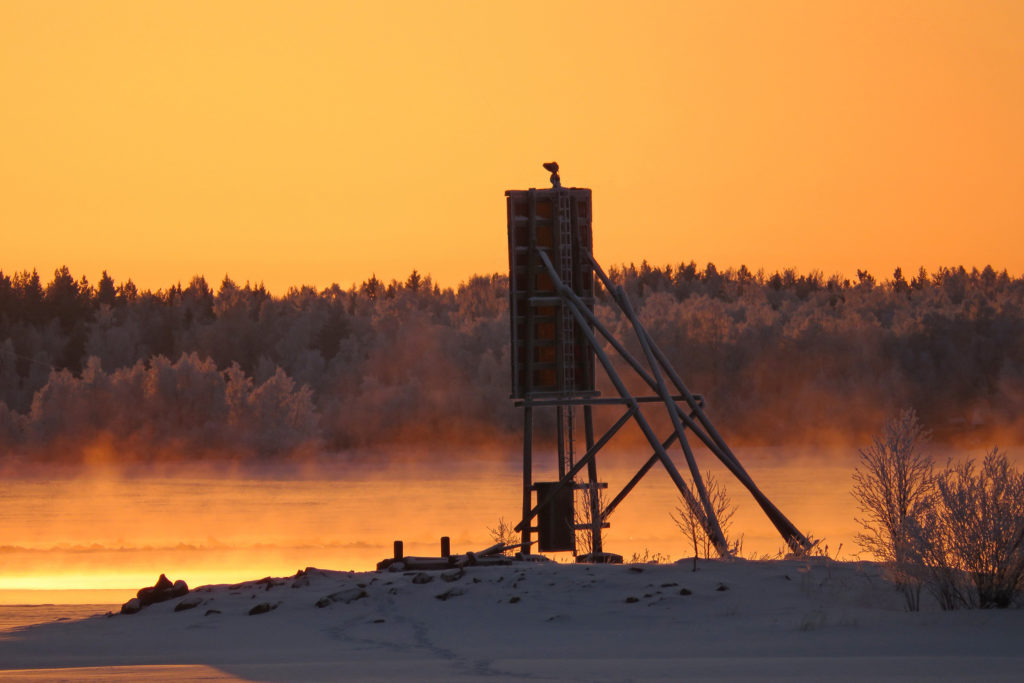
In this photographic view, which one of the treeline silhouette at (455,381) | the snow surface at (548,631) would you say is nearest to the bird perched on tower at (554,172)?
the snow surface at (548,631)

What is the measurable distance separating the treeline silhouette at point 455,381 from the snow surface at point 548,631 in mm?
58316

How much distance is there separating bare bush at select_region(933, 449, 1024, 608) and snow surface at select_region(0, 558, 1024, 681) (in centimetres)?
54

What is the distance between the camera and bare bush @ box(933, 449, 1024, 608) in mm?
17969

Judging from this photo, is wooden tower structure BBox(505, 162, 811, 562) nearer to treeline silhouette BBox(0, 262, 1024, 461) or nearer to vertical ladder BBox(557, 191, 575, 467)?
vertical ladder BBox(557, 191, 575, 467)

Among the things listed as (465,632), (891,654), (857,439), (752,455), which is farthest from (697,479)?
(857,439)

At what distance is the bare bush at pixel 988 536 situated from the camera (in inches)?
707

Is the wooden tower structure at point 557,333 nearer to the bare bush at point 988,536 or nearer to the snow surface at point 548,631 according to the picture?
the snow surface at point 548,631

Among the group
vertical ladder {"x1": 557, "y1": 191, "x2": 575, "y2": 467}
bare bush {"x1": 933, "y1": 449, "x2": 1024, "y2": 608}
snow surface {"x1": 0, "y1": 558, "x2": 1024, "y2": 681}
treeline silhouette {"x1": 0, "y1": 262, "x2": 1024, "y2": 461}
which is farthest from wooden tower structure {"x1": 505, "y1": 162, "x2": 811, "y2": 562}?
treeline silhouette {"x1": 0, "y1": 262, "x2": 1024, "y2": 461}

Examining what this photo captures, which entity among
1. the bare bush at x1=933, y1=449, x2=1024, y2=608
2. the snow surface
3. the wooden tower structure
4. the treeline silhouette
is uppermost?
the treeline silhouette

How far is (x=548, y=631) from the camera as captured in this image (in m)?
17.8

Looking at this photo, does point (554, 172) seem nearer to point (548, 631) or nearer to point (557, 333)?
point (557, 333)

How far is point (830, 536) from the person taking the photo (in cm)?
3434

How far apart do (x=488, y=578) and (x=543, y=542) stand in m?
6.49

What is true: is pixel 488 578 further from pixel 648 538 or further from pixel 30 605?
pixel 648 538
